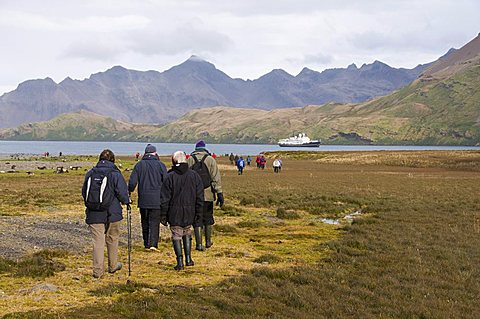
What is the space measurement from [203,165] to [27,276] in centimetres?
554

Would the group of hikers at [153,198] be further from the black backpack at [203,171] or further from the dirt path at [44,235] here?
the dirt path at [44,235]

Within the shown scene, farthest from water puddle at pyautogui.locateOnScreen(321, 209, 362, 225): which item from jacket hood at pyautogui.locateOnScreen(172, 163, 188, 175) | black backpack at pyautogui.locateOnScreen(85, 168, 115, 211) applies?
black backpack at pyautogui.locateOnScreen(85, 168, 115, 211)

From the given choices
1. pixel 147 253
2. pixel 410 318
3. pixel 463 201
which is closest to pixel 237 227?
pixel 147 253

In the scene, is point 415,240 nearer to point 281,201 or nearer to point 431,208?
point 431,208

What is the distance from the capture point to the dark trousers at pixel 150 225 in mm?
14547

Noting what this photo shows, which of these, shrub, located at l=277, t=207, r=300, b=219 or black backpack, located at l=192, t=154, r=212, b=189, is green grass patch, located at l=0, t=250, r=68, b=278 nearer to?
black backpack, located at l=192, t=154, r=212, b=189

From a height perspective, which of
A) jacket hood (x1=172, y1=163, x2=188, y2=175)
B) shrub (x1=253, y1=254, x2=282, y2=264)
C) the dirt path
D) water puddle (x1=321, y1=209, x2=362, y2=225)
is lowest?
water puddle (x1=321, y1=209, x2=362, y2=225)

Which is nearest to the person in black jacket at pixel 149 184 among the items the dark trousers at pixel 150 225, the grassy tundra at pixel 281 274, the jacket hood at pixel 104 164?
the dark trousers at pixel 150 225

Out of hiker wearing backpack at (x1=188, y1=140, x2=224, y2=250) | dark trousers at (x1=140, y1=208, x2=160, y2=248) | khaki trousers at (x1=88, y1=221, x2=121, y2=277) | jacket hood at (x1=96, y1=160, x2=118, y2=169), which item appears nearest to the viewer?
khaki trousers at (x1=88, y1=221, x2=121, y2=277)

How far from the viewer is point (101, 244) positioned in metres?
11.8

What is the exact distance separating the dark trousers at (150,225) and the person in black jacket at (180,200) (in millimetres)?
1776

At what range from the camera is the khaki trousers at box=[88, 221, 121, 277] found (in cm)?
1171

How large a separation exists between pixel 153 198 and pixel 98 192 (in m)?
2.88

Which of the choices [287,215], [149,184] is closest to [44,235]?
[149,184]
